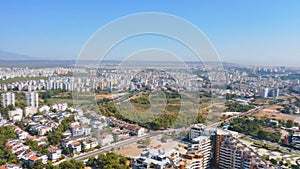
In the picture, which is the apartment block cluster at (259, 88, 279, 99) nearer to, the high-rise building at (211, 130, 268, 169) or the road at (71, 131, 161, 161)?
the road at (71, 131, 161, 161)

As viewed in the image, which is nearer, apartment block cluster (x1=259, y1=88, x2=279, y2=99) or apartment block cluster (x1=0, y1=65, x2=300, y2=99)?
apartment block cluster (x1=0, y1=65, x2=300, y2=99)

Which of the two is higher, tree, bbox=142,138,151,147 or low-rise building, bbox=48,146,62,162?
tree, bbox=142,138,151,147

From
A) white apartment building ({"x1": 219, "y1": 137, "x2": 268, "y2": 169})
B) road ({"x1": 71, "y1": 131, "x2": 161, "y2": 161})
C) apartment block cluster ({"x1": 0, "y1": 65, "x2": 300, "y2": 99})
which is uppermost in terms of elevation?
apartment block cluster ({"x1": 0, "y1": 65, "x2": 300, "y2": 99})

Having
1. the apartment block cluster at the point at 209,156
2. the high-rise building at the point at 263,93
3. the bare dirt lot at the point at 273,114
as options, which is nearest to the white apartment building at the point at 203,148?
the apartment block cluster at the point at 209,156

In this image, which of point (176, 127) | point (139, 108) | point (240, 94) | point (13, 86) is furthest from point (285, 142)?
point (13, 86)

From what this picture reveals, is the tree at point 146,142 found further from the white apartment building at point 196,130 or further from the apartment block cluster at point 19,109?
the apartment block cluster at point 19,109

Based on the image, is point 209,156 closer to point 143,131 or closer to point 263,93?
point 143,131

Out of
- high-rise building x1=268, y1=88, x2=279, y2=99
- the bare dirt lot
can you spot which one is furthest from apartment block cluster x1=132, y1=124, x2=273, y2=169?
high-rise building x1=268, y1=88, x2=279, y2=99

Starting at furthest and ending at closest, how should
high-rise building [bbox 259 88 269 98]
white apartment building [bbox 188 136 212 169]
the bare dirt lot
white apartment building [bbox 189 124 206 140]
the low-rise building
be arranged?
high-rise building [bbox 259 88 269 98] → the bare dirt lot → white apartment building [bbox 189 124 206 140] → the low-rise building → white apartment building [bbox 188 136 212 169]

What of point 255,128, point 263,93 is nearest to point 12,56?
point 263,93
